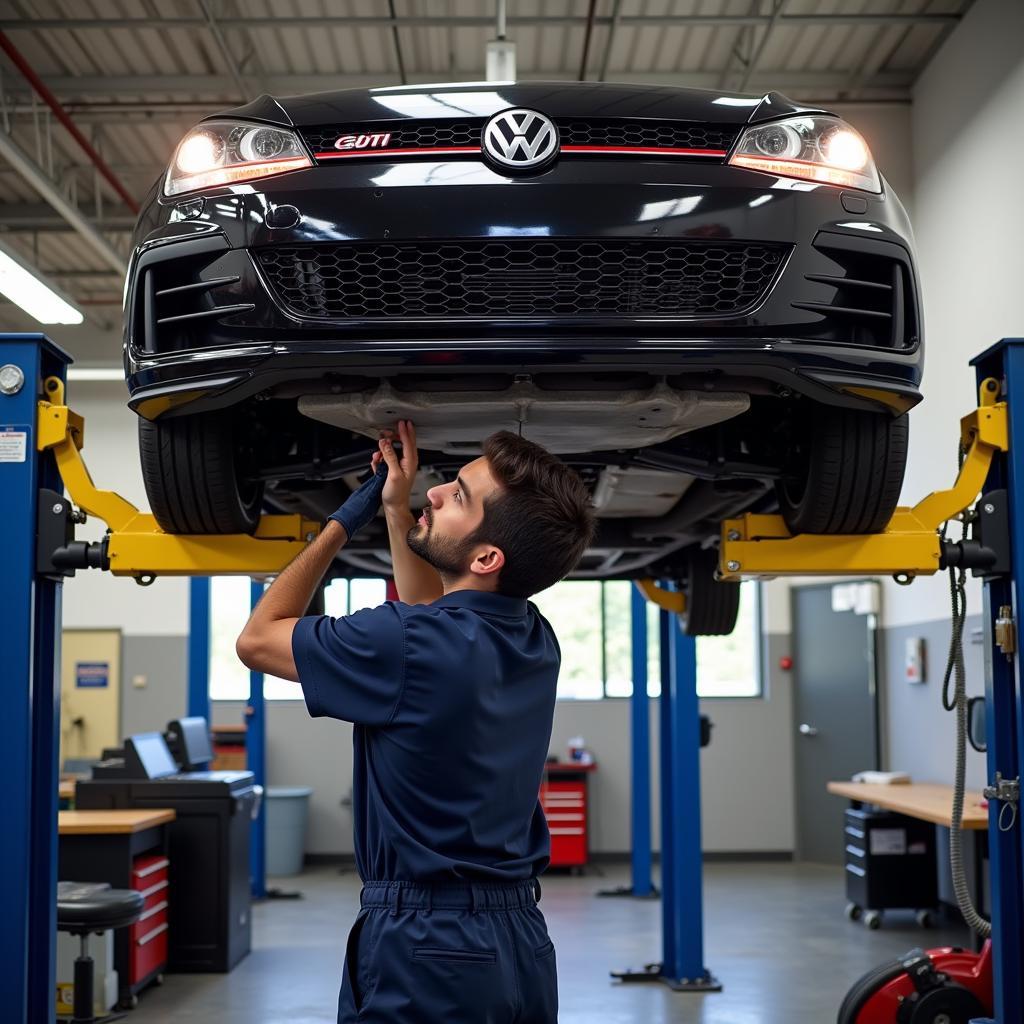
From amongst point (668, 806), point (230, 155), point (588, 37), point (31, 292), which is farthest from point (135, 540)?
point (588, 37)

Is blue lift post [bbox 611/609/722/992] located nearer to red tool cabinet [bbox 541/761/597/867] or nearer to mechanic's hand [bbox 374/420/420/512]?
mechanic's hand [bbox 374/420/420/512]

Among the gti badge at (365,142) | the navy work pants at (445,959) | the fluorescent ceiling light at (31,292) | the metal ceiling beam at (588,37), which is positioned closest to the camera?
the navy work pants at (445,959)

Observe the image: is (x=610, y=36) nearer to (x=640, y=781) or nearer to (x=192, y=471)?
(x=640, y=781)

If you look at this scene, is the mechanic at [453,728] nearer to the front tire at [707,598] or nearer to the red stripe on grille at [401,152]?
the red stripe on grille at [401,152]

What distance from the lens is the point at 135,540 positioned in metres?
2.55

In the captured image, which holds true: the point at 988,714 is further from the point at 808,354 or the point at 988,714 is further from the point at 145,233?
the point at 145,233

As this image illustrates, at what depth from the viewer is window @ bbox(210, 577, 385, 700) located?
11539mm

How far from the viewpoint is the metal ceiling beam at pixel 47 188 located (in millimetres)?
7672

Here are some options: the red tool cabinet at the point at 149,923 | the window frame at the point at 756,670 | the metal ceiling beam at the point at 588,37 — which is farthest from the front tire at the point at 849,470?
the window frame at the point at 756,670

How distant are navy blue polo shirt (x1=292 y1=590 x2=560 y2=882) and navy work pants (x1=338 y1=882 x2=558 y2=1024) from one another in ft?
0.11

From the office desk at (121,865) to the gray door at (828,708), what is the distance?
6.16 meters

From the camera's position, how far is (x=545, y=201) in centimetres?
208

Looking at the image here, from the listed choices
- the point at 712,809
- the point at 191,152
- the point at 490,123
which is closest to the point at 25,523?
the point at 191,152

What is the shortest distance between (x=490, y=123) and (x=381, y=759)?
1095 mm
